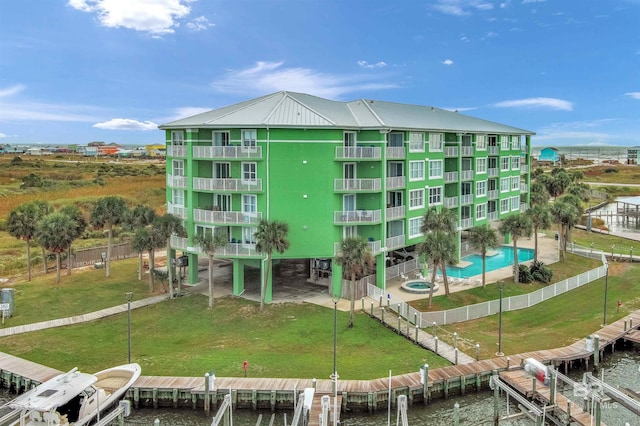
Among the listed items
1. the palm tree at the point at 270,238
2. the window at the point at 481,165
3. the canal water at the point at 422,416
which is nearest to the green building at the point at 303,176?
the palm tree at the point at 270,238

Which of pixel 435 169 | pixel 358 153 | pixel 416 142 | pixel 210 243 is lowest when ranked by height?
pixel 210 243

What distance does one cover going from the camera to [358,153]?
40.0 metres

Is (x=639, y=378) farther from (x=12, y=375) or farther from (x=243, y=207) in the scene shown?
(x=12, y=375)

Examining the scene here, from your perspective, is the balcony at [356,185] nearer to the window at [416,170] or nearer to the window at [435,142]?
the window at [416,170]

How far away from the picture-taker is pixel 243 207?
3938 cm

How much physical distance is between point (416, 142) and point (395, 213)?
704cm

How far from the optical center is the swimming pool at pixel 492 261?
47.1 meters

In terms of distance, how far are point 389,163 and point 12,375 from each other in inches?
1193

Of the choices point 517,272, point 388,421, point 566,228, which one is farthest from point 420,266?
point 388,421

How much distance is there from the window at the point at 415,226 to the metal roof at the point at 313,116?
7.99 m

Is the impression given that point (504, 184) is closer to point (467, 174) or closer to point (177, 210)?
point (467, 174)

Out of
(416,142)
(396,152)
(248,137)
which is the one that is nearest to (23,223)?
(248,137)

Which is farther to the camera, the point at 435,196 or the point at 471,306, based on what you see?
the point at 435,196

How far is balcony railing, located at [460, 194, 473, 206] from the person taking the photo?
5200cm
